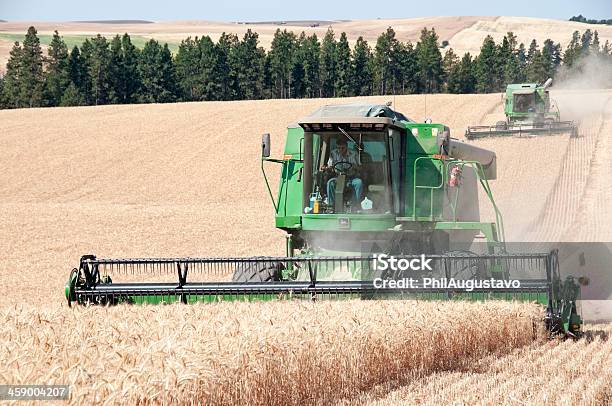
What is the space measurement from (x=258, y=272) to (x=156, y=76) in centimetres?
6746

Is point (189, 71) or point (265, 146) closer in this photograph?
point (265, 146)

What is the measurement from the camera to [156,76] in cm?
7575

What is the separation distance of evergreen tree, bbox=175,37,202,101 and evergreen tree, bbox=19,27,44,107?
1150 cm

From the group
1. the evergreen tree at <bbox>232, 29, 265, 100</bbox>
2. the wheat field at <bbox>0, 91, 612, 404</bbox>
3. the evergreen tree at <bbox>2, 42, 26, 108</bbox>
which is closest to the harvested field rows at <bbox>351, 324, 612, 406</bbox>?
the wheat field at <bbox>0, 91, 612, 404</bbox>

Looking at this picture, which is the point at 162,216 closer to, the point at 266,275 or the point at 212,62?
the point at 266,275

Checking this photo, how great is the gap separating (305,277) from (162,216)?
13.8m

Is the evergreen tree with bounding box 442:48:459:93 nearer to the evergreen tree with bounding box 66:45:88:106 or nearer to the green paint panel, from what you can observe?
the evergreen tree with bounding box 66:45:88:106

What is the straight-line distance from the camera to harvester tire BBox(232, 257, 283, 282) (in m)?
10.2

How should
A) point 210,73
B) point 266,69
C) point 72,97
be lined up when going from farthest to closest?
point 266,69 → point 210,73 → point 72,97

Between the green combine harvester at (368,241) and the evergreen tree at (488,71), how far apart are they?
6954cm

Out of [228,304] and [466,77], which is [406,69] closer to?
[466,77]

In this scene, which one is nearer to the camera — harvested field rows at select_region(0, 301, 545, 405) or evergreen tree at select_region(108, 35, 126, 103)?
harvested field rows at select_region(0, 301, 545, 405)

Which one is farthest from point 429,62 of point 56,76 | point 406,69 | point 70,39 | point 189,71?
point 70,39

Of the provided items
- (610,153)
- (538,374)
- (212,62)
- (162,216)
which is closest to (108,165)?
(162,216)
